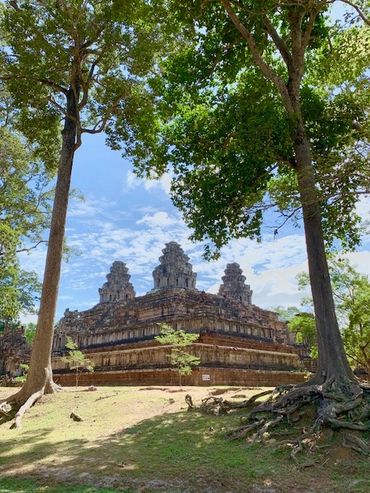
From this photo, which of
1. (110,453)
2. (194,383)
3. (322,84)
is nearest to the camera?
(110,453)

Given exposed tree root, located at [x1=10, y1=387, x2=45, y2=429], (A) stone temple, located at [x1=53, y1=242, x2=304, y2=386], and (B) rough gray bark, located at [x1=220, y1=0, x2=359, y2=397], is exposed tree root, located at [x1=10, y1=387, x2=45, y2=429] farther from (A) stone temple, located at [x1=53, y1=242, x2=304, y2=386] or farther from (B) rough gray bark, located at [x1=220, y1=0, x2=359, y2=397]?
(A) stone temple, located at [x1=53, y1=242, x2=304, y2=386]

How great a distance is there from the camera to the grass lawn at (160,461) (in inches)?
235

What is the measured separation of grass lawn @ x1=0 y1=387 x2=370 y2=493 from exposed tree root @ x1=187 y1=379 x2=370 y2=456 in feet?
0.82

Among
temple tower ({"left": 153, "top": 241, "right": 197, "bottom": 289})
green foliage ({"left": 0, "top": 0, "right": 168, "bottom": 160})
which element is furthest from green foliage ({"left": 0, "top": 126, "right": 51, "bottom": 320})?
temple tower ({"left": 153, "top": 241, "right": 197, "bottom": 289})

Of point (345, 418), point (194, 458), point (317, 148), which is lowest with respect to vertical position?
point (194, 458)

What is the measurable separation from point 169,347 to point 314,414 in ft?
47.9

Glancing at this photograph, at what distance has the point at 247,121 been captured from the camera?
425 inches

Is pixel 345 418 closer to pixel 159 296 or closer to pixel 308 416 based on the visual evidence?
pixel 308 416

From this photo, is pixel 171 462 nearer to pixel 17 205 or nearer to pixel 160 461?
pixel 160 461

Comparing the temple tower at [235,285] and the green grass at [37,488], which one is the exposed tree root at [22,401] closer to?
the green grass at [37,488]

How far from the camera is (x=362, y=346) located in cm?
2267

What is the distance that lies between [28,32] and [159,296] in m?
23.0

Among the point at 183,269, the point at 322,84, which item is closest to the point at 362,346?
the point at 322,84

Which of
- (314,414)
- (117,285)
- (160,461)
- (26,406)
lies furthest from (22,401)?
(117,285)
